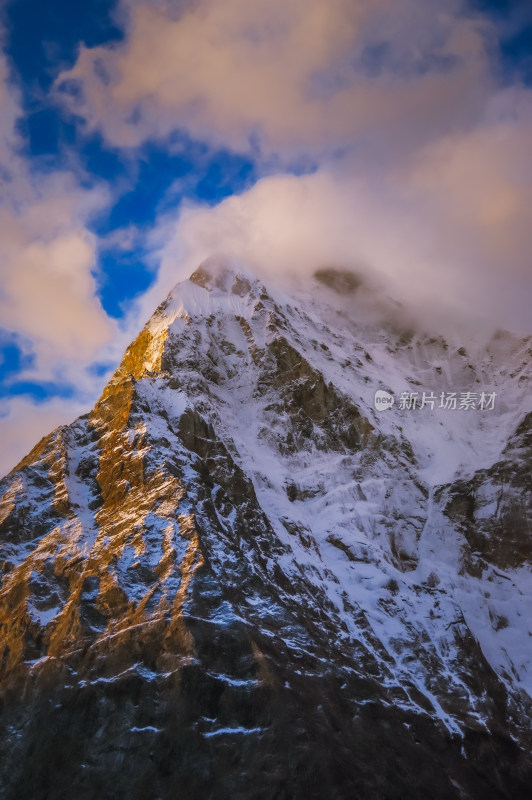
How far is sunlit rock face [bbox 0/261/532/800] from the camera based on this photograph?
86.7 m

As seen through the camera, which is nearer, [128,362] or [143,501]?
[143,501]

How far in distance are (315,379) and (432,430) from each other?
29147 millimetres

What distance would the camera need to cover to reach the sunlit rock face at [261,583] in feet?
284

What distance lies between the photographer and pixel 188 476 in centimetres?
12094

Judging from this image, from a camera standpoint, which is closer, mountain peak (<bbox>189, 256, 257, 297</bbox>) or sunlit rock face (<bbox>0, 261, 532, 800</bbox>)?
sunlit rock face (<bbox>0, 261, 532, 800</bbox>)

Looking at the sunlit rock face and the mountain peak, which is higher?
the mountain peak

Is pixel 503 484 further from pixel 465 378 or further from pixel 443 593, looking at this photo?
pixel 465 378

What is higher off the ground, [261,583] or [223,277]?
[223,277]

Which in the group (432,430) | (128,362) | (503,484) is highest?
(128,362)

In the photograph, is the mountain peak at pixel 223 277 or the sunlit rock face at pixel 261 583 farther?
the mountain peak at pixel 223 277

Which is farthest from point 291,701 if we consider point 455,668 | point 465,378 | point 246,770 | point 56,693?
point 465,378

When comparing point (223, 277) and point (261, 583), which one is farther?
point (223, 277)

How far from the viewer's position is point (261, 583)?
108 metres

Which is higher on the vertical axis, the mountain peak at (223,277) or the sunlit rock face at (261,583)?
the mountain peak at (223,277)
